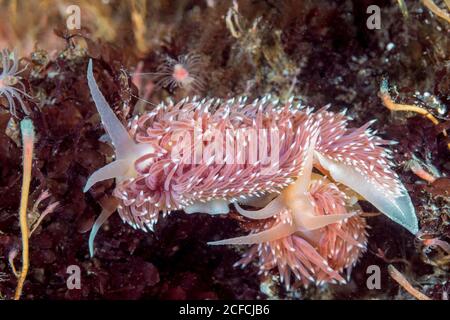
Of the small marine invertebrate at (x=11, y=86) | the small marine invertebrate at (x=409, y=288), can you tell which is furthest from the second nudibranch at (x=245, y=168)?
the small marine invertebrate at (x=11, y=86)

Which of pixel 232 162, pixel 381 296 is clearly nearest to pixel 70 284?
pixel 232 162

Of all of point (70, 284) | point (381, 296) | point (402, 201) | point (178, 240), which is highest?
point (402, 201)

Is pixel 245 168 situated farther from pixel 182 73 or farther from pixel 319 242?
pixel 182 73

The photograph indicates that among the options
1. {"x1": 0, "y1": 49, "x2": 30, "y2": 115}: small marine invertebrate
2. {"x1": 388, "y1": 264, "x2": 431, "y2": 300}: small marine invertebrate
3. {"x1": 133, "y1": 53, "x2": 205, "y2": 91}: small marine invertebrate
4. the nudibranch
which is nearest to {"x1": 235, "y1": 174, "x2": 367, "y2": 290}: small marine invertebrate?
the nudibranch

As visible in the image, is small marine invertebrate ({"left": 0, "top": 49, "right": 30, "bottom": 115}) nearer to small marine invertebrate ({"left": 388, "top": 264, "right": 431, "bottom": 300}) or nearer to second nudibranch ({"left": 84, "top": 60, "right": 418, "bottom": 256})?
second nudibranch ({"left": 84, "top": 60, "right": 418, "bottom": 256})

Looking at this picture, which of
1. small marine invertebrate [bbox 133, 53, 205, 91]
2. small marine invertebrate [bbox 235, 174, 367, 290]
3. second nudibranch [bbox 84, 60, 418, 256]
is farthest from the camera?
small marine invertebrate [bbox 133, 53, 205, 91]

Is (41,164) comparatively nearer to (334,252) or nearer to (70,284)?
(70,284)
